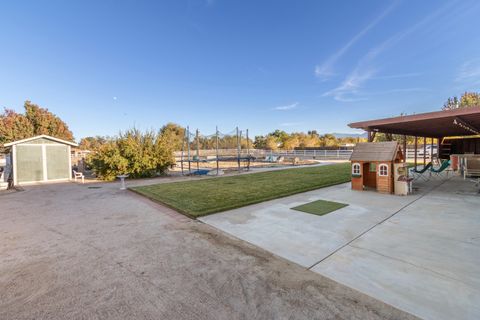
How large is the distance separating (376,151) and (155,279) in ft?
24.3

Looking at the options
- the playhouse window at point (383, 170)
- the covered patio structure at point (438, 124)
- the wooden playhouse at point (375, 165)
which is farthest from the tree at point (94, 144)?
the playhouse window at point (383, 170)

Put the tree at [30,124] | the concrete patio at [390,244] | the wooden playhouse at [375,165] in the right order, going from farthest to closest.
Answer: the tree at [30,124] < the wooden playhouse at [375,165] < the concrete patio at [390,244]

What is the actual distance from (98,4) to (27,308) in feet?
47.0

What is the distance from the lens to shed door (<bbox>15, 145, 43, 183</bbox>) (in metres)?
10.1

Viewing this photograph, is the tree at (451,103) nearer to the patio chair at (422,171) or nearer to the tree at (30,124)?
the patio chair at (422,171)

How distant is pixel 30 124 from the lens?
21.9 metres

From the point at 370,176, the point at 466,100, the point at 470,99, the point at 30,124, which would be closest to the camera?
the point at 370,176

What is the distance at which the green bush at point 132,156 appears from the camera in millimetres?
10695

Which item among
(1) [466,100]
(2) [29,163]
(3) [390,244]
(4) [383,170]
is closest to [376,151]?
(4) [383,170]

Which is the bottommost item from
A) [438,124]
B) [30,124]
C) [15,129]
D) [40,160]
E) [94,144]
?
[40,160]

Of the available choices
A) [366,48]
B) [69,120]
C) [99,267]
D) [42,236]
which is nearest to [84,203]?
[42,236]

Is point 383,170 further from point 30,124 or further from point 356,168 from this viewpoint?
point 30,124

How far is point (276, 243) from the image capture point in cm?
323

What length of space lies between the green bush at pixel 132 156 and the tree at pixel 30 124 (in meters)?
17.0
